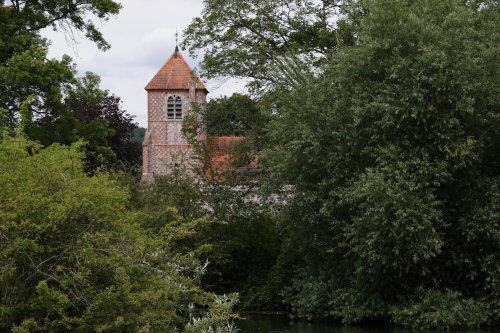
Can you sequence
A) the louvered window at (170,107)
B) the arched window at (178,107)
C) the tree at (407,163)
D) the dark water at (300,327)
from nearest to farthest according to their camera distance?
the tree at (407,163)
the dark water at (300,327)
the arched window at (178,107)
the louvered window at (170,107)

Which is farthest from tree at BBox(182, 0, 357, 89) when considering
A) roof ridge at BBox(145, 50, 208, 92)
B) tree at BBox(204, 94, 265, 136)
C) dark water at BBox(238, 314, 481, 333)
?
roof ridge at BBox(145, 50, 208, 92)

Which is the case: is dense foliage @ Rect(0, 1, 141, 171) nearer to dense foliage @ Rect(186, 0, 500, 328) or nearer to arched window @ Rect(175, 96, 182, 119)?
dense foliage @ Rect(186, 0, 500, 328)

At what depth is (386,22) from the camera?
72.3ft

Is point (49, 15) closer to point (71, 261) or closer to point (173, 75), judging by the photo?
point (71, 261)

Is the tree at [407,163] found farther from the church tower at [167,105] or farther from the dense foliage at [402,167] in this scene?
the church tower at [167,105]

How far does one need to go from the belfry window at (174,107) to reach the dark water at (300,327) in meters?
39.0

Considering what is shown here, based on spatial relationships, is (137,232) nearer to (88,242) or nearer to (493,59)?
(88,242)

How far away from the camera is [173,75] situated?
63219 mm

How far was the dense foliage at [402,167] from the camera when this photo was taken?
67.4 feet

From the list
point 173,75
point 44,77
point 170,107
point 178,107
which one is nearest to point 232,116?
point 44,77

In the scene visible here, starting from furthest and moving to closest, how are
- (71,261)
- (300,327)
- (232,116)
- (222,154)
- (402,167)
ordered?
1. (232,116)
2. (222,154)
3. (300,327)
4. (402,167)
5. (71,261)

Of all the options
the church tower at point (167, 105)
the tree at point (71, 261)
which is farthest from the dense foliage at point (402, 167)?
the church tower at point (167, 105)

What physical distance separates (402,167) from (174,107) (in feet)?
144

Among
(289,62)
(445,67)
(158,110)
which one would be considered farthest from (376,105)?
(158,110)
